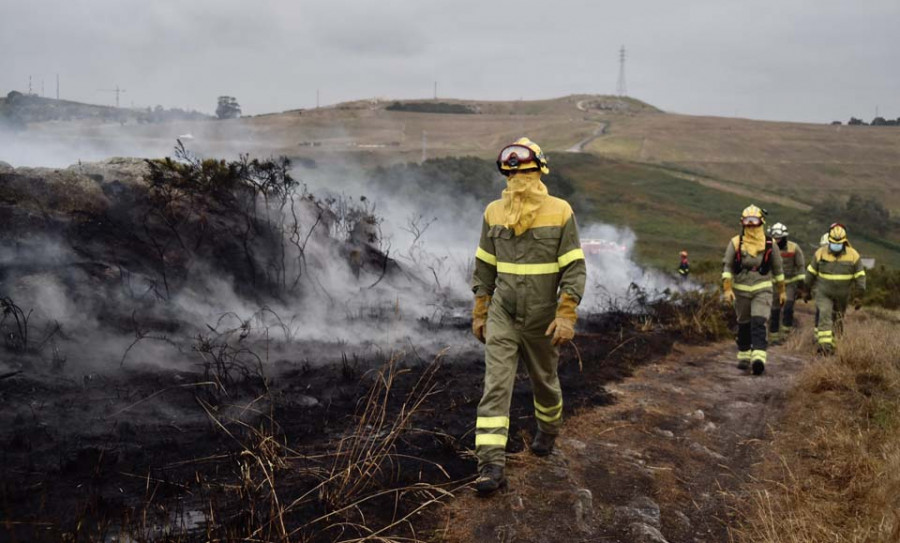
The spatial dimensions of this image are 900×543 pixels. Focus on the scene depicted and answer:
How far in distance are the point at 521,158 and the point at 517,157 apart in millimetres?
26

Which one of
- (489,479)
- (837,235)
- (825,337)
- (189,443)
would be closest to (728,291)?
(825,337)

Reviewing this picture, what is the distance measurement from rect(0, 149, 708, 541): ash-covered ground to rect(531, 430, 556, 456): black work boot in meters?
0.15

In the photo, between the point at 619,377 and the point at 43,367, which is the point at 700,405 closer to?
the point at 619,377

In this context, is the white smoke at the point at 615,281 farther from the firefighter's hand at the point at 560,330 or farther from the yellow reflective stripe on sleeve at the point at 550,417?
the firefighter's hand at the point at 560,330

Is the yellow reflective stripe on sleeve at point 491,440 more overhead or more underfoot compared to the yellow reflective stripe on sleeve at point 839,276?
more underfoot

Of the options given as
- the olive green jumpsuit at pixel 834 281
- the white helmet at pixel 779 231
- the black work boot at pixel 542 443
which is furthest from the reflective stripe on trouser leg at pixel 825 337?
the black work boot at pixel 542 443

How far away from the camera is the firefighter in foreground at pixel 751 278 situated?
26.2ft

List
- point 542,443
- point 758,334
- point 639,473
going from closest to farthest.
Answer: point 639,473, point 542,443, point 758,334

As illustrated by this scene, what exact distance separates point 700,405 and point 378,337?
3.41 m

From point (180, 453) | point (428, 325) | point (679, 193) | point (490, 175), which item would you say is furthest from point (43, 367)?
point (679, 193)

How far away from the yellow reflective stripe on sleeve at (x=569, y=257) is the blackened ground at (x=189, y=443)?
51.3 inches

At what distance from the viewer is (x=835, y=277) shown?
9383 millimetres

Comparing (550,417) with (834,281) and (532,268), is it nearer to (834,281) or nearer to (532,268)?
(532,268)

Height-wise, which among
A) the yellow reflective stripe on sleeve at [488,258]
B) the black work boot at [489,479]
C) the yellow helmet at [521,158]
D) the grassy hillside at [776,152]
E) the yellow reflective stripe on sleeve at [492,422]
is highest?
the grassy hillside at [776,152]
